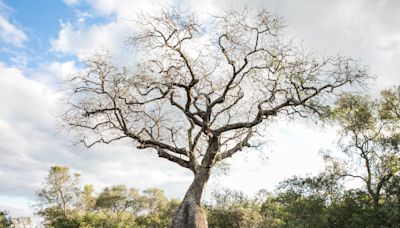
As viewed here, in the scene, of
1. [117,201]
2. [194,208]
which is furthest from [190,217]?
[117,201]

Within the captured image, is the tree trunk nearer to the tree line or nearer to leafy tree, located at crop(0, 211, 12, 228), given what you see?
the tree line

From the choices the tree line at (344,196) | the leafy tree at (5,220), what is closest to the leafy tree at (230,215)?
the tree line at (344,196)

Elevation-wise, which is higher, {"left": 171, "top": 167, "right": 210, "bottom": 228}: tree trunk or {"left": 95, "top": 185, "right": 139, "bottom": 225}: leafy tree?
{"left": 95, "top": 185, "right": 139, "bottom": 225}: leafy tree

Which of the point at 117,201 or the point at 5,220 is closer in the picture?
the point at 5,220

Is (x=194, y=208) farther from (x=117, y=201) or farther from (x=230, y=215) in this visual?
(x=117, y=201)

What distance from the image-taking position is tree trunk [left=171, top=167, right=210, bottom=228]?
16.1m

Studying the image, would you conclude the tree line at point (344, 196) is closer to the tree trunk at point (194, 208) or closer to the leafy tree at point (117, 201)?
the tree trunk at point (194, 208)

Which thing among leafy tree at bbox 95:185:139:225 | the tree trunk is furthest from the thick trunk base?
leafy tree at bbox 95:185:139:225

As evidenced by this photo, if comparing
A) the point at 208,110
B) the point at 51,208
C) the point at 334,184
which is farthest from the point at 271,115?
the point at 51,208

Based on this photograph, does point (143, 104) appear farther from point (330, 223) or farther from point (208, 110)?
point (330, 223)

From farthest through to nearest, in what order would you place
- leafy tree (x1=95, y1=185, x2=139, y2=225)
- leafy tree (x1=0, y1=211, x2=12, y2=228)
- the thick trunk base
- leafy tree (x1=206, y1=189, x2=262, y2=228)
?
leafy tree (x1=95, y1=185, x2=139, y2=225), leafy tree (x1=0, y1=211, x2=12, y2=228), leafy tree (x1=206, y1=189, x2=262, y2=228), the thick trunk base

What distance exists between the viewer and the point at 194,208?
16.3 metres

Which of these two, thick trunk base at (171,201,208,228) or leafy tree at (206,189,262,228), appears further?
leafy tree at (206,189,262,228)

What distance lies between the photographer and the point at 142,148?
1791cm
